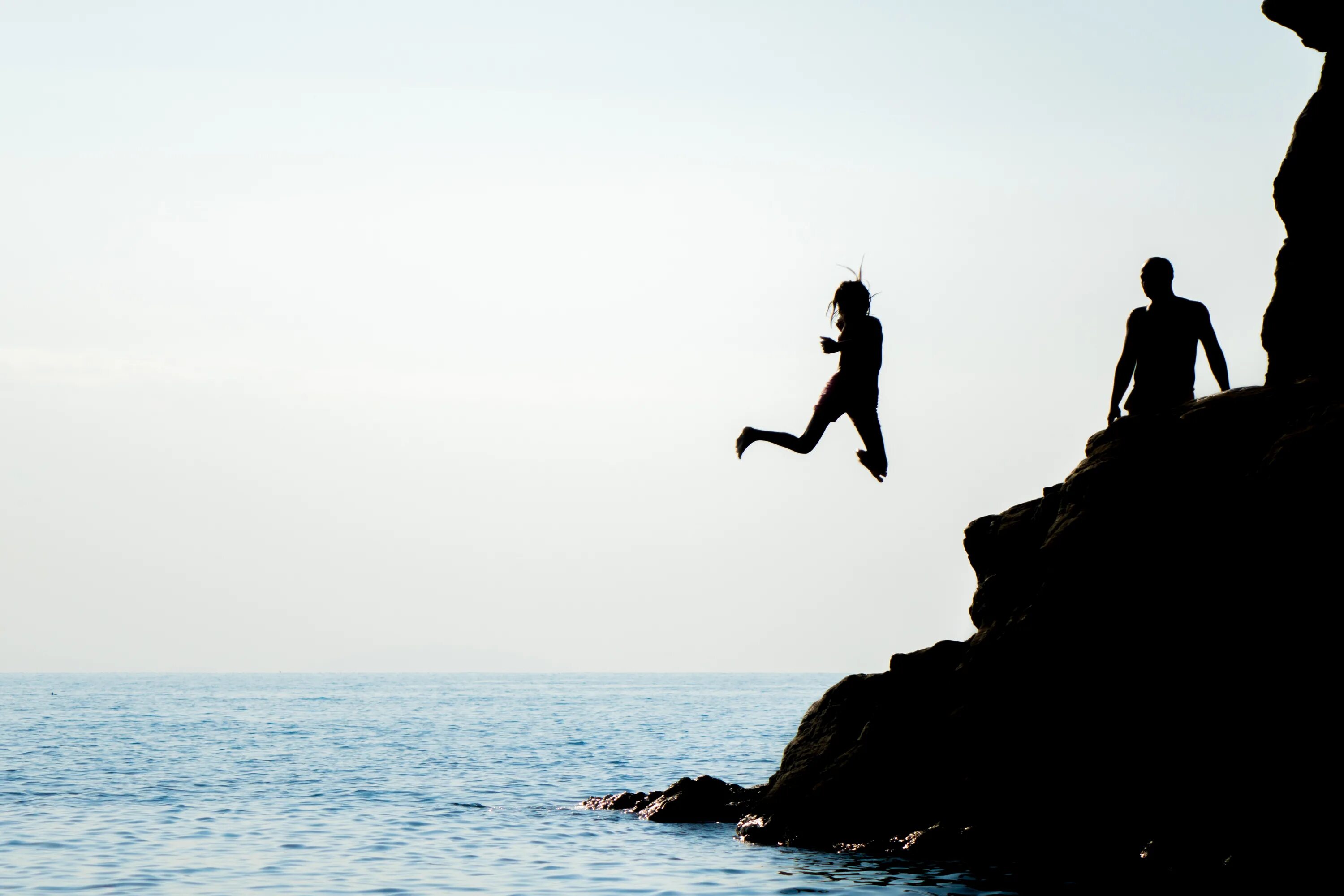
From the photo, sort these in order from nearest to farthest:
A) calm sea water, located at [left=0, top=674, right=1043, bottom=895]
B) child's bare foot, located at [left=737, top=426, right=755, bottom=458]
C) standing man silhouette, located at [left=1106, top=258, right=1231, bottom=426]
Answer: child's bare foot, located at [left=737, top=426, right=755, bottom=458], standing man silhouette, located at [left=1106, top=258, right=1231, bottom=426], calm sea water, located at [left=0, top=674, right=1043, bottom=895]

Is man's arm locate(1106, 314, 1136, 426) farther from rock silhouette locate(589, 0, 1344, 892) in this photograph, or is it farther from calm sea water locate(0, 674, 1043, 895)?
calm sea water locate(0, 674, 1043, 895)

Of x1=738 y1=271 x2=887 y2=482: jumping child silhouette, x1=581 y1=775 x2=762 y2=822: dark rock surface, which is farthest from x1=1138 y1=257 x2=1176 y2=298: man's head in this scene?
x1=581 y1=775 x2=762 y2=822: dark rock surface

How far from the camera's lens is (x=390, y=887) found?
17906 millimetres

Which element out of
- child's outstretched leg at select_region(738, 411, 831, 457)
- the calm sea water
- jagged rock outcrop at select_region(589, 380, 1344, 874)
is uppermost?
child's outstretched leg at select_region(738, 411, 831, 457)

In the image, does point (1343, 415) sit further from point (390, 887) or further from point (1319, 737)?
point (390, 887)

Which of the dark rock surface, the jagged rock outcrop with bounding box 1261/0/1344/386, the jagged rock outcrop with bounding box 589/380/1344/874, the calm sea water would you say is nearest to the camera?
the jagged rock outcrop with bounding box 589/380/1344/874

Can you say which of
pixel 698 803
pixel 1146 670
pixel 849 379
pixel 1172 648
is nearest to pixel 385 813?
pixel 698 803

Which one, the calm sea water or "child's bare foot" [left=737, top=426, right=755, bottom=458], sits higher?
"child's bare foot" [left=737, top=426, right=755, bottom=458]

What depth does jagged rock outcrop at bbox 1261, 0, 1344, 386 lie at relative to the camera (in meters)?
16.5

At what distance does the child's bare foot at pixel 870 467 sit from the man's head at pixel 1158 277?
15.7 ft

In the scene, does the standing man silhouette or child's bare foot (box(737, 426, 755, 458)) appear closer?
child's bare foot (box(737, 426, 755, 458))

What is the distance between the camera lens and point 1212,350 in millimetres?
15648

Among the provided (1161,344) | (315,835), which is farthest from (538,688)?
(1161,344)

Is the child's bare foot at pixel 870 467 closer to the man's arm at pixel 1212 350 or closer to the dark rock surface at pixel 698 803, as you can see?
the man's arm at pixel 1212 350
